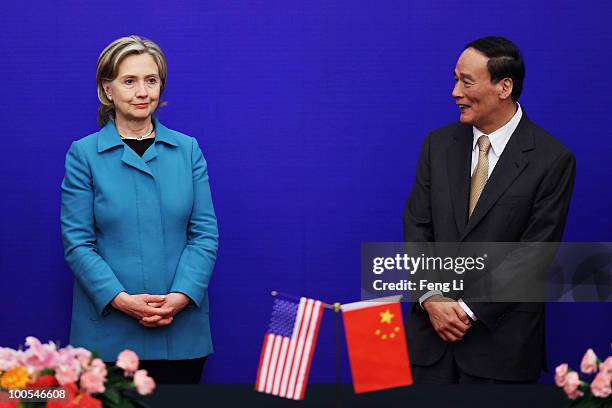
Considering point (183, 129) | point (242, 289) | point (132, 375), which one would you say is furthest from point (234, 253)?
point (132, 375)

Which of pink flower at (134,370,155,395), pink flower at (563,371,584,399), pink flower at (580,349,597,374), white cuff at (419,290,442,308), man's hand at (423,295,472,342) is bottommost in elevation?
pink flower at (134,370,155,395)

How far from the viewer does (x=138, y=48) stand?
331 cm

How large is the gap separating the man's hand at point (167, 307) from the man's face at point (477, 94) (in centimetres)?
110

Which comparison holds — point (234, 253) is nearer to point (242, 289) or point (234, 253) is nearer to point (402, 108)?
point (242, 289)

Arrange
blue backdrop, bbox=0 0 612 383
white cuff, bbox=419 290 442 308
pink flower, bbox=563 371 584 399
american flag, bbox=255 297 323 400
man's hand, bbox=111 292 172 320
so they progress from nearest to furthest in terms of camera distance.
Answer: pink flower, bbox=563 371 584 399
american flag, bbox=255 297 323 400
man's hand, bbox=111 292 172 320
white cuff, bbox=419 290 442 308
blue backdrop, bbox=0 0 612 383

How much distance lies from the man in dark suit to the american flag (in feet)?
3.07

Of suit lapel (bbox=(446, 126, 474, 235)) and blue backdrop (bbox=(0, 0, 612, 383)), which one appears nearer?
suit lapel (bbox=(446, 126, 474, 235))

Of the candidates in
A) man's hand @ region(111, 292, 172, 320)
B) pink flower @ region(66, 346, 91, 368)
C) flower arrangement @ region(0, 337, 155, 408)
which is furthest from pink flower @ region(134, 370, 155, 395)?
man's hand @ region(111, 292, 172, 320)

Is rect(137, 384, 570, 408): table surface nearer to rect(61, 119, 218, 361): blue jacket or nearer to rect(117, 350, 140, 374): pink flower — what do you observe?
rect(117, 350, 140, 374): pink flower

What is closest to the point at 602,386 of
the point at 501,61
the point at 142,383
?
the point at 142,383

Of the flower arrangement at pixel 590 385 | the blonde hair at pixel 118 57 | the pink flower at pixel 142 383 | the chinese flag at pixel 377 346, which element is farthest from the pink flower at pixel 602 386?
the blonde hair at pixel 118 57

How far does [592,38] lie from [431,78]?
26.6 inches

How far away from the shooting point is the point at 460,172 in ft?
11.2

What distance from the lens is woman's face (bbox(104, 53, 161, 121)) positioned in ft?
10.8
